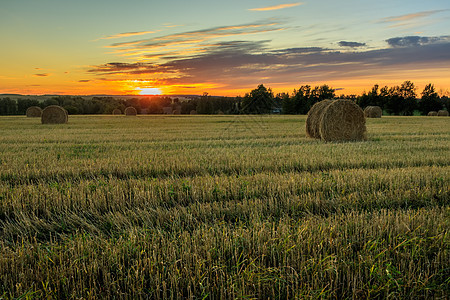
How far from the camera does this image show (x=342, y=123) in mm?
16859

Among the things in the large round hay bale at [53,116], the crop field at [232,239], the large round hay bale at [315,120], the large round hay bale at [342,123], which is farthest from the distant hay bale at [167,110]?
the crop field at [232,239]

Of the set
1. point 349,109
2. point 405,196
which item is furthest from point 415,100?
point 405,196

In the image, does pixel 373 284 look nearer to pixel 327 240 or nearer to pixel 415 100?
pixel 327 240

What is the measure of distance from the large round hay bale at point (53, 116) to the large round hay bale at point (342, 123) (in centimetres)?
2732

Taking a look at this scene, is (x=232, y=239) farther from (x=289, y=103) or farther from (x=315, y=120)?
(x=289, y=103)

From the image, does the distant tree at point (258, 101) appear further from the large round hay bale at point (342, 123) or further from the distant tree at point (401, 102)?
the distant tree at point (401, 102)

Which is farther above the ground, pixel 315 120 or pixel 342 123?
pixel 315 120

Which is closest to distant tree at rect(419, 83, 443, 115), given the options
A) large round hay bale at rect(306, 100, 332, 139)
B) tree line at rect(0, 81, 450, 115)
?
tree line at rect(0, 81, 450, 115)

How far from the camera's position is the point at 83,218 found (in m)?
A: 5.26

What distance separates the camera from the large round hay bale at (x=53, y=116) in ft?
111

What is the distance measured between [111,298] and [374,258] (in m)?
2.51

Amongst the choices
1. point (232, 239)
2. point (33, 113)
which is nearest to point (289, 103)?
point (33, 113)

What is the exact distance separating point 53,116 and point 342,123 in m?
28.5

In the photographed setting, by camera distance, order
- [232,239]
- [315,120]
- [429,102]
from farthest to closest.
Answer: [429,102]
[315,120]
[232,239]
